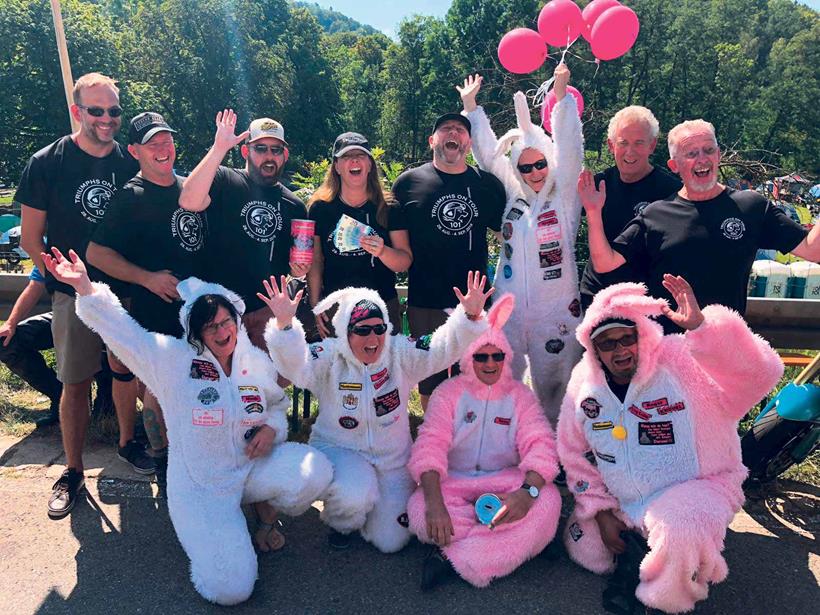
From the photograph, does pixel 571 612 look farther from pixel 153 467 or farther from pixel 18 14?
pixel 18 14

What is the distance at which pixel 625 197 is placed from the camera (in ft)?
11.7

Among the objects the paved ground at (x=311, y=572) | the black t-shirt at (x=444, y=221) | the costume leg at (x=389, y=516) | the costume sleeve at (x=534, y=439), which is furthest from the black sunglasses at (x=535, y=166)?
the paved ground at (x=311, y=572)

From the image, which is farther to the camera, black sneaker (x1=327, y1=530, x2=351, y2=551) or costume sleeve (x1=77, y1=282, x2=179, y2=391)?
black sneaker (x1=327, y1=530, x2=351, y2=551)

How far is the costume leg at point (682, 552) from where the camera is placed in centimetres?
257

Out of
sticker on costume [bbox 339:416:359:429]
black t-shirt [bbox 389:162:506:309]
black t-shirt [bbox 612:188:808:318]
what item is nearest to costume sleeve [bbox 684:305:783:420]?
black t-shirt [bbox 612:188:808:318]

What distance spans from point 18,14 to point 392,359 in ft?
81.1

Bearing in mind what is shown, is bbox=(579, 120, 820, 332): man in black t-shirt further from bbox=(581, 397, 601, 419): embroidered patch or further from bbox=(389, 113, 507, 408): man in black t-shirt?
bbox=(389, 113, 507, 408): man in black t-shirt

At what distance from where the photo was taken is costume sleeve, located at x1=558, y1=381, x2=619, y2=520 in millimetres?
2963

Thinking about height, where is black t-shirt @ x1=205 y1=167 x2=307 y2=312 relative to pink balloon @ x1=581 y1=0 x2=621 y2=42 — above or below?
below

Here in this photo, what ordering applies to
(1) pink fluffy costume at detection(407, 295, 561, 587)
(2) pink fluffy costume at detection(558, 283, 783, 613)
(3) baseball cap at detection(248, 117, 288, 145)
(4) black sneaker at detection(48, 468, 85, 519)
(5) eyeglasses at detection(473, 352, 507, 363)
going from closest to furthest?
(2) pink fluffy costume at detection(558, 283, 783, 613) → (1) pink fluffy costume at detection(407, 295, 561, 587) → (5) eyeglasses at detection(473, 352, 507, 363) → (4) black sneaker at detection(48, 468, 85, 519) → (3) baseball cap at detection(248, 117, 288, 145)

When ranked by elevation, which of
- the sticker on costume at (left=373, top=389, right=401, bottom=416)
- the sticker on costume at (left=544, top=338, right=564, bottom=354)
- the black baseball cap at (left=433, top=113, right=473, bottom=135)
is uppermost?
the black baseball cap at (left=433, top=113, right=473, bottom=135)

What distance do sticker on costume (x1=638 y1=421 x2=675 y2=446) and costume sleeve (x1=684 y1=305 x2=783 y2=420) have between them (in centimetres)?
30

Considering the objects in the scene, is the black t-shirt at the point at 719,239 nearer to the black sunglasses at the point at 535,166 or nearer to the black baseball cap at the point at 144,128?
the black sunglasses at the point at 535,166

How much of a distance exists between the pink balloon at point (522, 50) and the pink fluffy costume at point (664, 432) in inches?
98.1
